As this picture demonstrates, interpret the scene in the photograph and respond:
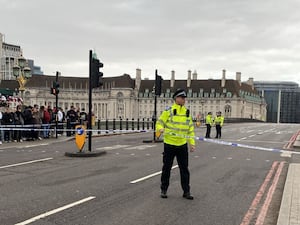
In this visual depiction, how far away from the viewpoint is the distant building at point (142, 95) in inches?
6171

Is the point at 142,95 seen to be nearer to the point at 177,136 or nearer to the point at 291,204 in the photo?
the point at 177,136

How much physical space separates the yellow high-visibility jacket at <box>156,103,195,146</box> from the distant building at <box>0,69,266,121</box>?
5768 inches

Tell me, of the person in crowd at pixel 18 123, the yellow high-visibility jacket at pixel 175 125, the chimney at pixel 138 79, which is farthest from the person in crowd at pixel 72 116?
the chimney at pixel 138 79

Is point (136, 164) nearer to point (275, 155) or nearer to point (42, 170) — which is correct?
point (42, 170)

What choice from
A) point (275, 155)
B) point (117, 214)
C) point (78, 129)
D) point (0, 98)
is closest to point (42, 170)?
point (78, 129)

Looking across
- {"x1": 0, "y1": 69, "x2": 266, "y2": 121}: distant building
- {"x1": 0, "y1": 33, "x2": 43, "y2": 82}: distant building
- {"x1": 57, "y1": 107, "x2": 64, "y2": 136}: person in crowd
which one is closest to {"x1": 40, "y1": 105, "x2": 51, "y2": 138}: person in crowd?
{"x1": 57, "y1": 107, "x2": 64, "y2": 136}: person in crowd

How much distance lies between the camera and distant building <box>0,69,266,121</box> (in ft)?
514

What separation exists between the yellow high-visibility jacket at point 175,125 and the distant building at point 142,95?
14652 centimetres

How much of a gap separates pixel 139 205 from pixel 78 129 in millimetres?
7970

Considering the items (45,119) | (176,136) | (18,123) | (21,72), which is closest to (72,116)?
(45,119)

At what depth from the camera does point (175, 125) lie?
7.18 m

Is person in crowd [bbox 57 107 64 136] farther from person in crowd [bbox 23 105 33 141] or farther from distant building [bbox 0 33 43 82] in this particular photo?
distant building [bbox 0 33 43 82]

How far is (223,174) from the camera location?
Answer: 10.1 metres

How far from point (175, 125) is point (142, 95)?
163 m
